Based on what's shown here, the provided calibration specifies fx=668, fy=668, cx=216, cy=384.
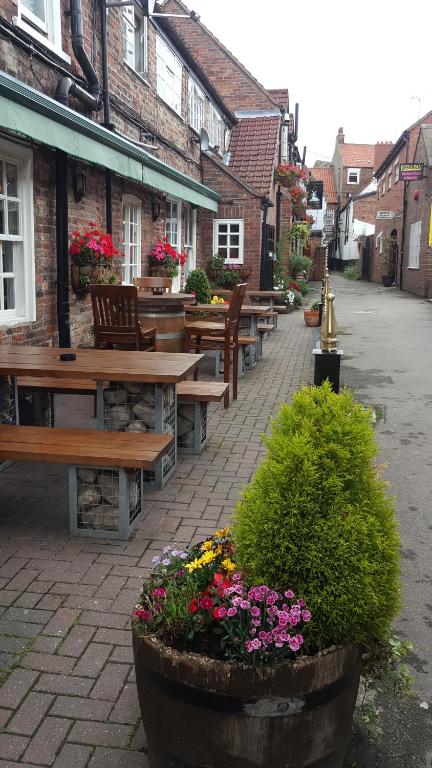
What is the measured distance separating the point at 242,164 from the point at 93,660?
18.6 metres

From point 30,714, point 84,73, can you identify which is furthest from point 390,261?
point 30,714

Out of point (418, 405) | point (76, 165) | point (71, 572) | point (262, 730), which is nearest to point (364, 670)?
point (262, 730)

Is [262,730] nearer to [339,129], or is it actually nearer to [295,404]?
[295,404]

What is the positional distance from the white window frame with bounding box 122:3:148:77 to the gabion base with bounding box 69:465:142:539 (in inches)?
342

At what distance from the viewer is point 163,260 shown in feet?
40.7

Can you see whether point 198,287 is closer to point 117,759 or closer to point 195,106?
point 195,106

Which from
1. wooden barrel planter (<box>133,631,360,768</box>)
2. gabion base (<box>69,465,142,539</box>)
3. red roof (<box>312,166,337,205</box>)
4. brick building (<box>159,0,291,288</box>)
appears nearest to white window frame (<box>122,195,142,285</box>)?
brick building (<box>159,0,291,288</box>)

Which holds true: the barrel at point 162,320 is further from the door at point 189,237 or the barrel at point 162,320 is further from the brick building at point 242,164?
the brick building at point 242,164

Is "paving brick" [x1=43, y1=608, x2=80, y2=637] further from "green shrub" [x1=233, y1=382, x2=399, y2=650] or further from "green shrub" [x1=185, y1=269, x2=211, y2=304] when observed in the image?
"green shrub" [x1=185, y1=269, x2=211, y2=304]

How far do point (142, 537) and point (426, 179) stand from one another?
22.7 meters

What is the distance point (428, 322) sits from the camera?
55.4 ft

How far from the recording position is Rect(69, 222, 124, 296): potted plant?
8.34 m

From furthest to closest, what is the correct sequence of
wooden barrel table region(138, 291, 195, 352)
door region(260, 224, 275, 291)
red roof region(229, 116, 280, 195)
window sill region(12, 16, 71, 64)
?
red roof region(229, 116, 280, 195), door region(260, 224, 275, 291), wooden barrel table region(138, 291, 195, 352), window sill region(12, 16, 71, 64)

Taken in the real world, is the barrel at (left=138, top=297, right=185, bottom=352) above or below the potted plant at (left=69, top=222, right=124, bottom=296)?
below
